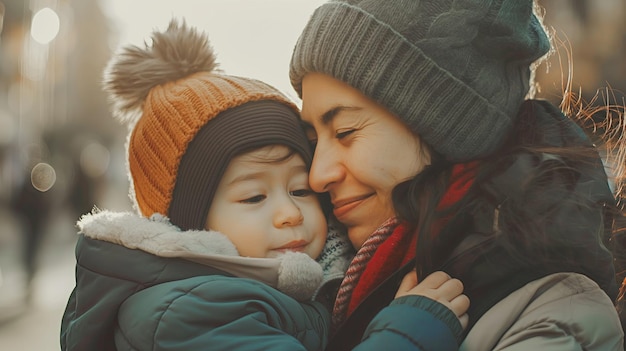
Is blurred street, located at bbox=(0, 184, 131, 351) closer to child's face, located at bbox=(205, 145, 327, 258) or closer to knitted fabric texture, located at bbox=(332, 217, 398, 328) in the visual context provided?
child's face, located at bbox=(205, 145, 327, 258)

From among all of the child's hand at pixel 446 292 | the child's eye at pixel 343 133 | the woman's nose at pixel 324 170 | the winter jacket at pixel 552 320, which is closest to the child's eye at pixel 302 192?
the woman's nose at pixel 324 170

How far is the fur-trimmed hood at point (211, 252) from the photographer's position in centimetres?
224

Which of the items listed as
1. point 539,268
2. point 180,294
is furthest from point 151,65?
point 539,268

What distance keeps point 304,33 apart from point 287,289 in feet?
2.64

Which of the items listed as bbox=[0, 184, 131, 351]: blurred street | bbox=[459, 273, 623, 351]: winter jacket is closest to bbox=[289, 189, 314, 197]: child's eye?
bbox=[459, 273, 623, 351]: winter jacket

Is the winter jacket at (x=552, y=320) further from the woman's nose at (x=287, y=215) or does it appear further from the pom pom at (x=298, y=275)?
the woman's nose at (x=287, y=215)

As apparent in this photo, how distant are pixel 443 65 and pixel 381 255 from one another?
570 mm

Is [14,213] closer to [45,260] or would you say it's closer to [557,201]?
[45,260]

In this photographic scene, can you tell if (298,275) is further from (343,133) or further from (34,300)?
(34,300)

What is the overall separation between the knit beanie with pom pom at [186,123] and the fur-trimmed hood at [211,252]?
197mm

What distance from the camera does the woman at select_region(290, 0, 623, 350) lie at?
199 cm

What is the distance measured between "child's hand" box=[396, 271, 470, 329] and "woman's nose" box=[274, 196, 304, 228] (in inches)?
19.3

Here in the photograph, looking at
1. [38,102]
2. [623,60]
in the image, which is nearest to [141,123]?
[623,60]

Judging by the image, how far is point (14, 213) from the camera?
11.8 metres
